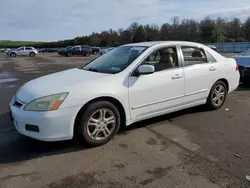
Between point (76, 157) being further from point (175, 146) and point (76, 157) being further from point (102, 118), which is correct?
point (175, 146)

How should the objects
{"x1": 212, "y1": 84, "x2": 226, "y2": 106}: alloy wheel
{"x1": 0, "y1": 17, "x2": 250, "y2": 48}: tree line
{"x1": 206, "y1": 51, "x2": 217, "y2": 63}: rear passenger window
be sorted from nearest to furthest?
{"x1": 206, "y1": 51, "x2": 217, "y2": 63}: rear passenger window < {"x1": 212, "y1": 84, "x2": 226, "y2": 106}: alloy wheel < {"x1": 0, "y1": 17, "x2": 250, "y2": 48}: tree line

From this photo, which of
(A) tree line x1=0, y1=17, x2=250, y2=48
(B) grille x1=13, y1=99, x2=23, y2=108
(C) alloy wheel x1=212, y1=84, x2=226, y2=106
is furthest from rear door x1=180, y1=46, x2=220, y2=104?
(A) tree line x1=0, y1=17, x2=250, y2=48

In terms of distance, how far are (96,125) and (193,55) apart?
2.53m

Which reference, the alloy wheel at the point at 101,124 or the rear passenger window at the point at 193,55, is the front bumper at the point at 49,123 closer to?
the alloy wheel at the point at 101,124

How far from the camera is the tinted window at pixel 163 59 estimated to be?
479 centimetres

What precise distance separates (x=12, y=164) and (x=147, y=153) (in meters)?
1.79

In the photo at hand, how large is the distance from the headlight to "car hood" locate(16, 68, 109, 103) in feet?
0.23

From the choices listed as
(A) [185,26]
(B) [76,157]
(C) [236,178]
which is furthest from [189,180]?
(A) [185,26]

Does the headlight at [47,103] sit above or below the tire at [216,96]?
above

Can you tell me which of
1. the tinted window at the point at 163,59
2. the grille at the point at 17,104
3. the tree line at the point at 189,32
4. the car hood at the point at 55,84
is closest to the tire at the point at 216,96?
the tinted window at the point at 163,59

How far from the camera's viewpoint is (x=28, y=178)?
322 cm

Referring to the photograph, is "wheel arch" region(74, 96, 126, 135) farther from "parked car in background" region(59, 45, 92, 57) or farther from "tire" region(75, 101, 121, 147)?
"parked car in background" region(59, 45, 92, 57)

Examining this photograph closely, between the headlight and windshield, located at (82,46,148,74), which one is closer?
the headlight

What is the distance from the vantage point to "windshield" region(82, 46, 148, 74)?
4.57m
